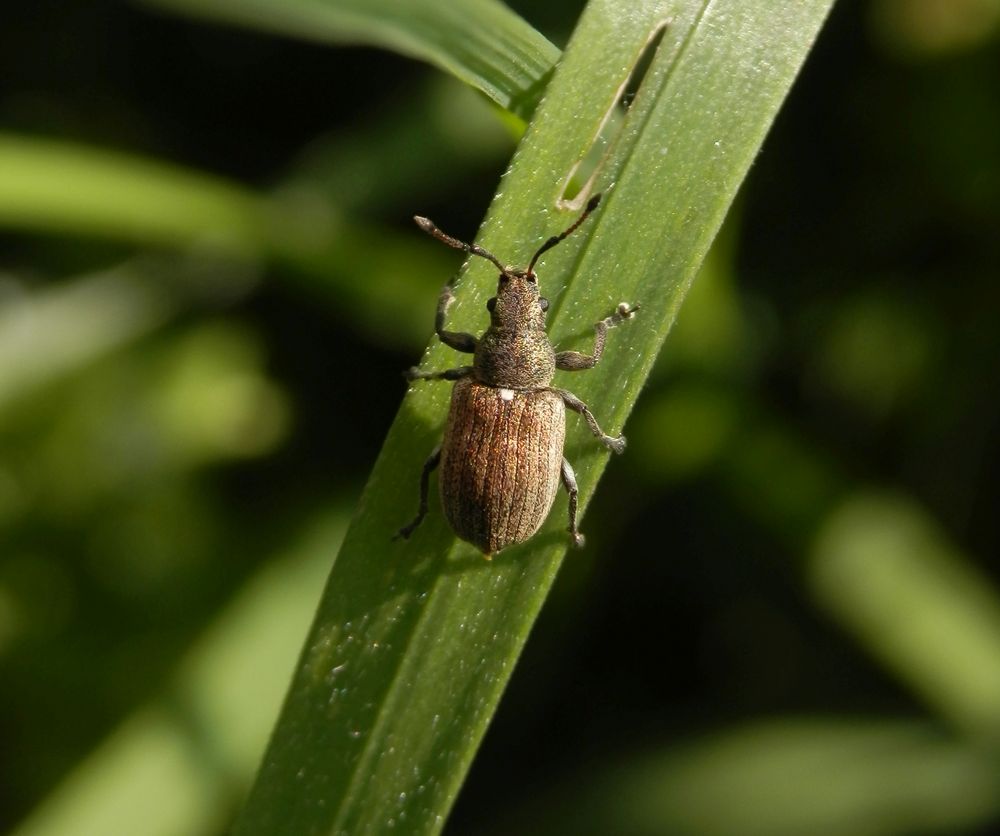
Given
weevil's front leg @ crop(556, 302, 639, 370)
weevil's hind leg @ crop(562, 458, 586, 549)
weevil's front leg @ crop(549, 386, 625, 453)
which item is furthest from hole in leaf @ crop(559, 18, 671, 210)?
weevil's hind leg @ crop(562, 458, 586, 549)

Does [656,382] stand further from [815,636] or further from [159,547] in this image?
[159,547]

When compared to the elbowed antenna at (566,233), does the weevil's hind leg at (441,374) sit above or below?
below

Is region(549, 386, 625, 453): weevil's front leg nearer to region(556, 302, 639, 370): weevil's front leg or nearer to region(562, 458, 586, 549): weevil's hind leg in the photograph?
region(556, 302, 639, 370): weevil's front leg

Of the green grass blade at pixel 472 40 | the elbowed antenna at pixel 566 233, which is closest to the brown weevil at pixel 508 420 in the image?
the elbowed antenna at pixel 566 233

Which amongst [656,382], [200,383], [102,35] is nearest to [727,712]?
[656,382]

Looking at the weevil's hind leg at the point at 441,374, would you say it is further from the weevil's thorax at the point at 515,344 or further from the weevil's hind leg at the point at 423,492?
the weevil's hind leg at the point at 423,492

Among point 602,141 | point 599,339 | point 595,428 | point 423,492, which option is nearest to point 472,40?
point 602,141
